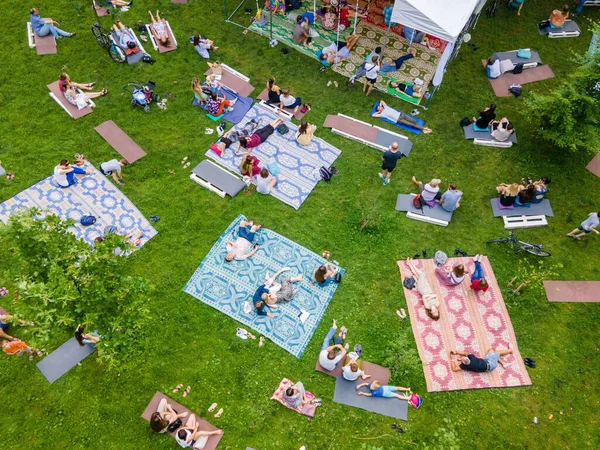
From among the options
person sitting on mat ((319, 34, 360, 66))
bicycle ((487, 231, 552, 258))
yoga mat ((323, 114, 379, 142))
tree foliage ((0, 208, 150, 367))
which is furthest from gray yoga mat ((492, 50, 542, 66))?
tree foliage ((0, 208, 150, 367))

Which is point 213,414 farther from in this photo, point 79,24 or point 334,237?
point 79,24

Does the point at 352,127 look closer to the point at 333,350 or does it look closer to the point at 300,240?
the point at 300,240

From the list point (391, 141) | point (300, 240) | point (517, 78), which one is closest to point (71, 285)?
point (300, 240)

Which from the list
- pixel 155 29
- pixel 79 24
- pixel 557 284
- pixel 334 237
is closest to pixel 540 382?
pixel 557 284

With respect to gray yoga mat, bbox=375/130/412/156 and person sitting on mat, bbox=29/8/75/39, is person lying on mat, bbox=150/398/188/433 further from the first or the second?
person sitting on mat, bbox=29/8/75/39

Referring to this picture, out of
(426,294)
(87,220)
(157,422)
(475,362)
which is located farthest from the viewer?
(87,220)
